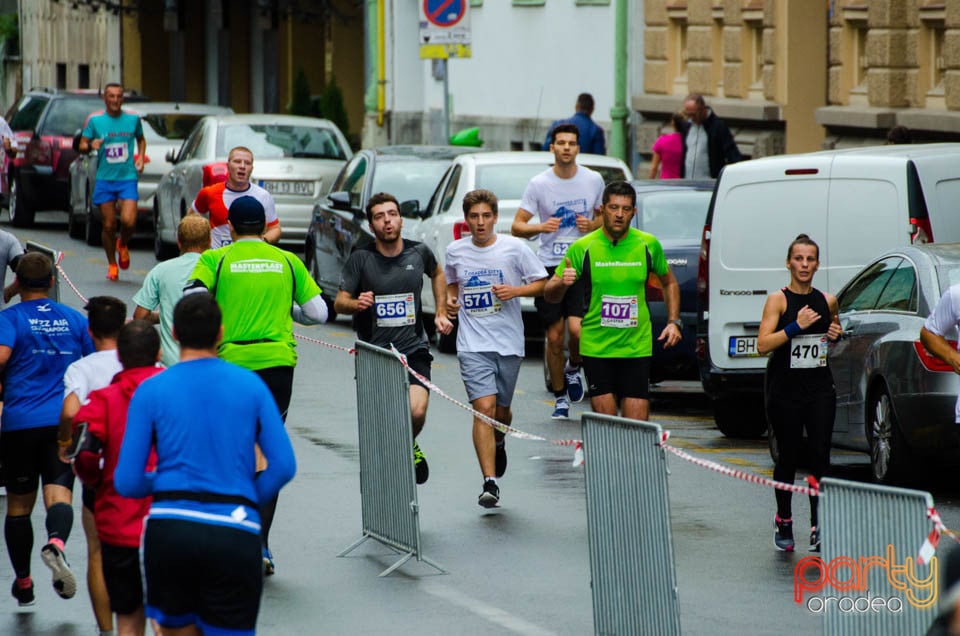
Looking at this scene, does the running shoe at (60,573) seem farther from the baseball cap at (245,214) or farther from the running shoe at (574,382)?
the running shoe at (574,382)

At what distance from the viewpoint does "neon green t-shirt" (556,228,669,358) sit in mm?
11594

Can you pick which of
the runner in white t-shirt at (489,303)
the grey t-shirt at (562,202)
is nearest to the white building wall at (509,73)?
the grey t-shirt at (562,202)

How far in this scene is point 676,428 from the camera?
1469 cm

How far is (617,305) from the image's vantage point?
11.6m

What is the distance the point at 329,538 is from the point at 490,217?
2.19 metres

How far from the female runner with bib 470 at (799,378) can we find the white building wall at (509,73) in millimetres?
21311

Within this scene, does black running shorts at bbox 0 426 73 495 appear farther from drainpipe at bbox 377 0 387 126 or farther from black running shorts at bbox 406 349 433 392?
drainpipe at bbox 377 0 387 126

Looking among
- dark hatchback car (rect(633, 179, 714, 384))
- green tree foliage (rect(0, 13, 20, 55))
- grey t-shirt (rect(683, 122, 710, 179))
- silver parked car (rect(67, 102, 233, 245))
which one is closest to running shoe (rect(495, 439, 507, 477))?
dark hatchback car (rect(633, 179, 714, 384))

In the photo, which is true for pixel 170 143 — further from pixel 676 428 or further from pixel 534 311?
pixel 676 428

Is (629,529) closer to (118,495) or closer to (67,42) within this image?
(118,495)

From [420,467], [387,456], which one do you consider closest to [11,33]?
[420,467]

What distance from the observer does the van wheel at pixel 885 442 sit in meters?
11.6

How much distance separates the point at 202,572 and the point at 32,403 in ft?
10.6

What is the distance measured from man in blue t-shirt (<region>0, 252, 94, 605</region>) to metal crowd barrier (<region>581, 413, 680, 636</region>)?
2.39m
